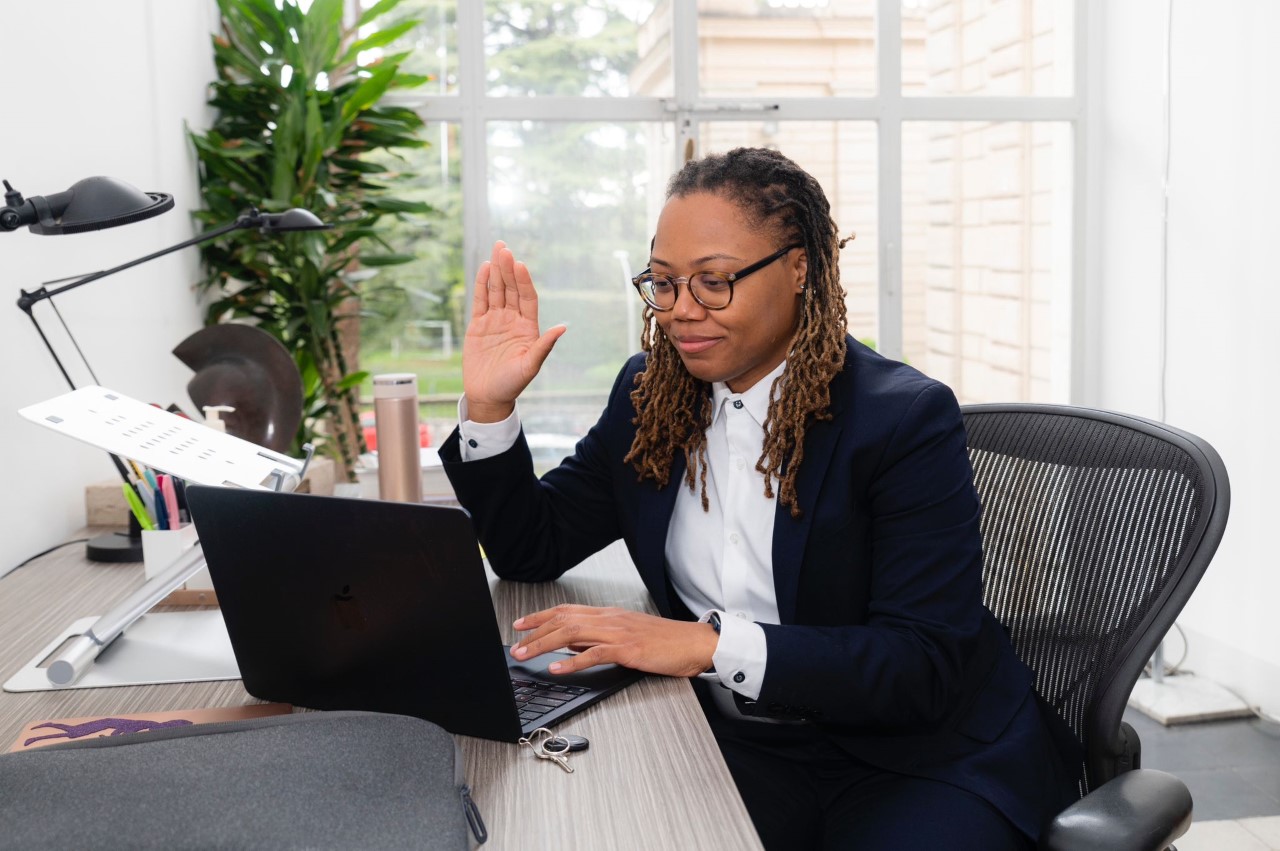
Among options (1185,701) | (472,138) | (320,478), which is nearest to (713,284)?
(320,478)

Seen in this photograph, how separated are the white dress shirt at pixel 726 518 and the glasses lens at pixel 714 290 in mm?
151

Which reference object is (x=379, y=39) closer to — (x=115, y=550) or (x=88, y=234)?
(x=88, y=234)

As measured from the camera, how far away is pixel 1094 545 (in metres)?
1.39

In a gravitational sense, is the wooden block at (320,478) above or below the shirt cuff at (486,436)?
below

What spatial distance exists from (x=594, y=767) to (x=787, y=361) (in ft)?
2.16

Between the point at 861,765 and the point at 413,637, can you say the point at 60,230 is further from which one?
the point at 861,765

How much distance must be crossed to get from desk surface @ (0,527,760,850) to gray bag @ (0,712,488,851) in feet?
0.24

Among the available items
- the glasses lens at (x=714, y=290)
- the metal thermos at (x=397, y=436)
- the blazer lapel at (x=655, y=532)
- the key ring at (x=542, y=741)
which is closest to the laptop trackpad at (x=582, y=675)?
the key ring at (x=542, y=741)

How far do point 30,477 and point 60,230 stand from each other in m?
0.60

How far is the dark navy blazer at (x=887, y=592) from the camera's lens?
4.02 ft

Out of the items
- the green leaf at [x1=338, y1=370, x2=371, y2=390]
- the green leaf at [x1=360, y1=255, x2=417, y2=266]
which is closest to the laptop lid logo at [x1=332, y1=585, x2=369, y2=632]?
the green leaf at [x1=338, y1=370, x2=371, y2=390]

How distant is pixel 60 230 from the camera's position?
147cm

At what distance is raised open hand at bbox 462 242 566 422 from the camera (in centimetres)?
148

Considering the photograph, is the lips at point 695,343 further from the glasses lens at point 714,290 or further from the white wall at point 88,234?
the white wall at point 88,234
